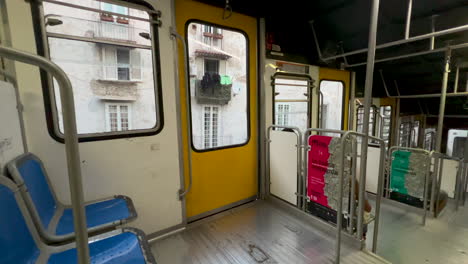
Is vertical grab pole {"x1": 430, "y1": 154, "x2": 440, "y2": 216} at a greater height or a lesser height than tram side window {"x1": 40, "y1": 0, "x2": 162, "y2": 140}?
lesser

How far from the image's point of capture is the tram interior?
4.12 feet

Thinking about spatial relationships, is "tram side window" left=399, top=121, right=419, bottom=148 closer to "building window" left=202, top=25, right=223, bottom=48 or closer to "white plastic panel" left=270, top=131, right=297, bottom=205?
"white plastic panel" left=270, top=131, right=297, bottom=205

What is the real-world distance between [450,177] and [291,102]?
11.6ft

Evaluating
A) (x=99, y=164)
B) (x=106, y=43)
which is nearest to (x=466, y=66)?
(x=106, y=43)

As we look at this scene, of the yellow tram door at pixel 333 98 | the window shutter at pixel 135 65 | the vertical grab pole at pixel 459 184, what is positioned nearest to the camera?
the window shutter at pixel 135 65

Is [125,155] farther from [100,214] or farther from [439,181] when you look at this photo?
[439,181]

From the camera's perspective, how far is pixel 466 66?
3.58 metres

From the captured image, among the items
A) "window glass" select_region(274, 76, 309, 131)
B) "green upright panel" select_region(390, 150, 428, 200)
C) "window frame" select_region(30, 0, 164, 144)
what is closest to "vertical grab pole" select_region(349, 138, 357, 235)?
"window glass" select_region(274, 76, 309, 131)

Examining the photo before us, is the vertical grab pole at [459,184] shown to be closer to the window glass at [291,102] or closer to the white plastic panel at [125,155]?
the window glass at [291,102]

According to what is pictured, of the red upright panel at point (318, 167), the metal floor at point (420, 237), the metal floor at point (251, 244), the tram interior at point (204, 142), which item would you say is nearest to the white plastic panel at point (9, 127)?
the tram interior at point (204, 142)

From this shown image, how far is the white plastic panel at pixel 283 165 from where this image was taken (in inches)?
90.5

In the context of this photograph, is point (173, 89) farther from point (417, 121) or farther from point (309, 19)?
point (417, 121)

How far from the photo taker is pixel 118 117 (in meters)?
1.71

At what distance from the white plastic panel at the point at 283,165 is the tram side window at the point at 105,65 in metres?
1.37
